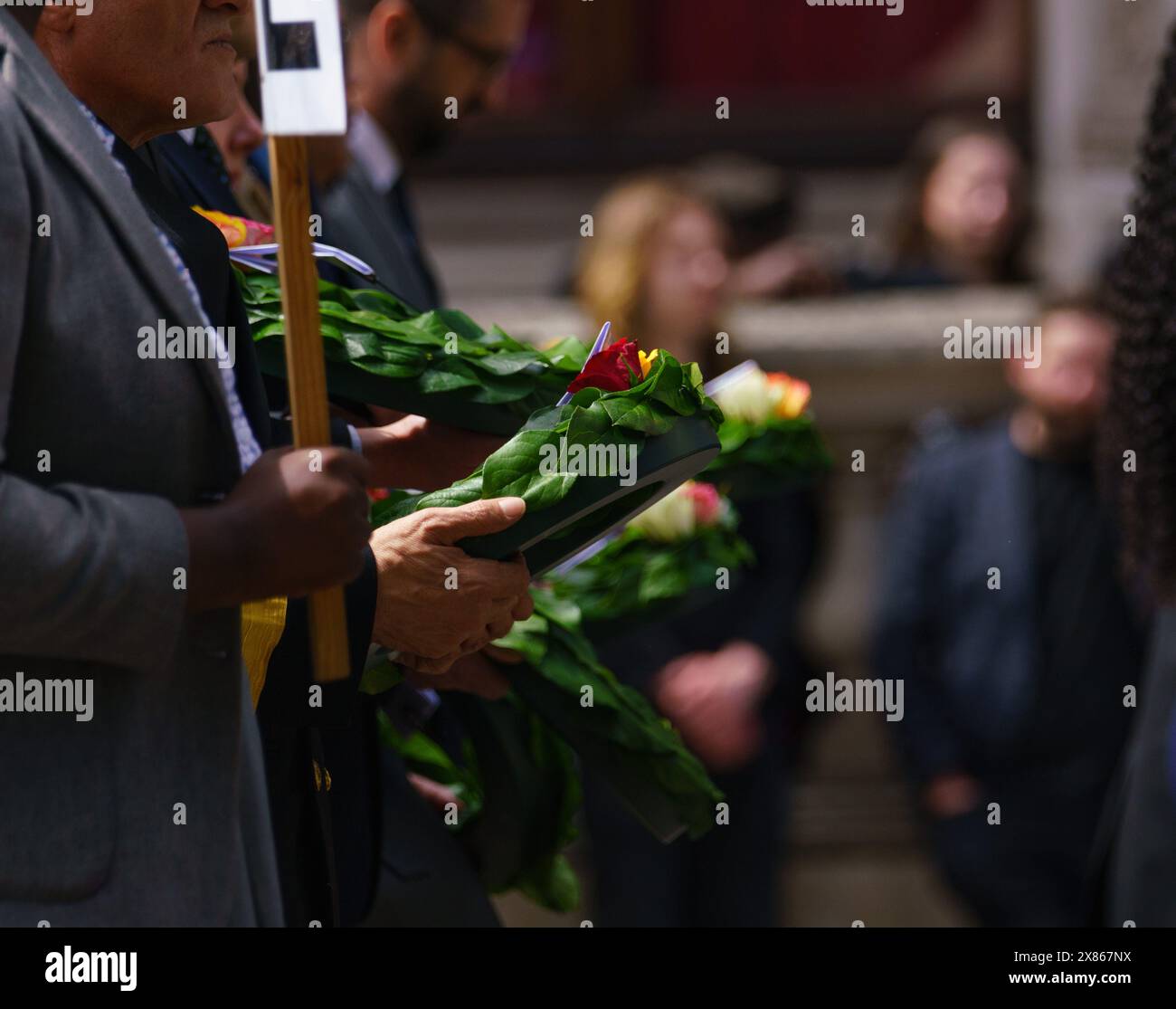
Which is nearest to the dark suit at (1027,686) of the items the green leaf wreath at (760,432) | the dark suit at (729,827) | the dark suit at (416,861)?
the dark suit at (729,827)

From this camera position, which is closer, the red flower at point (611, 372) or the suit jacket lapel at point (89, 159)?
the suit jacket lapel at point (89, 159)

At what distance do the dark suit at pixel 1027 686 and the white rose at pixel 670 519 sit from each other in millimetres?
2319

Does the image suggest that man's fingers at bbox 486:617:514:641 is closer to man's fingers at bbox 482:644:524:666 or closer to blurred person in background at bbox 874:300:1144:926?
man's fingers at bbox 482:644:524:666

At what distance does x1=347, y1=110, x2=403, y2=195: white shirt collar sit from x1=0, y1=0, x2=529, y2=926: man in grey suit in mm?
1756

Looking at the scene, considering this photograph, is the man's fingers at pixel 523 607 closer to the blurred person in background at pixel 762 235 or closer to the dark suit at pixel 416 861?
the dark suit at pixel 416 861

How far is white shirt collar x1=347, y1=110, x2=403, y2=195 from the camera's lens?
3.68 meters

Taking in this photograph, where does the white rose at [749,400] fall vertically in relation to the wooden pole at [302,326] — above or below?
below

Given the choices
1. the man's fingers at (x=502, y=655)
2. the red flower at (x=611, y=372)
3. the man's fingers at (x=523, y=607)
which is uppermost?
the red flower at (x=611, y=372)

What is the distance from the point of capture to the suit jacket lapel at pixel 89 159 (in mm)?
1813

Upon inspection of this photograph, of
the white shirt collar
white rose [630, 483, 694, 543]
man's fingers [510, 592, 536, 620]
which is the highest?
the white shirt collar

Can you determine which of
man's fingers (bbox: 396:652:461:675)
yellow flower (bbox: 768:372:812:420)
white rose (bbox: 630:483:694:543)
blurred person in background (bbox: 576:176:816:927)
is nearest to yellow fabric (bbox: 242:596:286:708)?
man's fingers (bbox: 396:652:461:675)

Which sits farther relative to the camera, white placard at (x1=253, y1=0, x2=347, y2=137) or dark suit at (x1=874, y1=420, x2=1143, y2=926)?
dark suit at (x1=874, y1=420, x2=1143, y2=926)

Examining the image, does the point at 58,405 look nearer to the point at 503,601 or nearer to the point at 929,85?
the point at 503,601

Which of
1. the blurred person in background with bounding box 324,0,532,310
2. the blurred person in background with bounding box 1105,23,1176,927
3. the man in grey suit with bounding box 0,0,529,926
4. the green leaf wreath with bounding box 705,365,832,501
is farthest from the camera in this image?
the blurred person in background with bounding box 324,0,532,310
